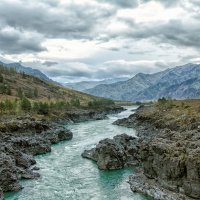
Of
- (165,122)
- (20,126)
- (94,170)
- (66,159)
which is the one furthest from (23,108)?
(94,170)

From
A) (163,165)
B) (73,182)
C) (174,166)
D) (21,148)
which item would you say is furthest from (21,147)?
(174,166)

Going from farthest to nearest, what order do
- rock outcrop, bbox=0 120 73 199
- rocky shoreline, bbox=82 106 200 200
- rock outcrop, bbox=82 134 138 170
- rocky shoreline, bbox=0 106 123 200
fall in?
1. rock outcrop, bbox=82 134 138 170
2. rocky shoreline, bbox=0 106 123 200
3. rock outcrop, bbox=0 120 73 199
4. rocky shoreline, bbox=82 106 200 200

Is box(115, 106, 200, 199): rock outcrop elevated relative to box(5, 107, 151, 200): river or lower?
elevated

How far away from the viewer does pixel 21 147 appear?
106 meters

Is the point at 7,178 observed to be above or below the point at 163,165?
below

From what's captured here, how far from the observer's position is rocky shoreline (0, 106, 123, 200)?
71.8 m

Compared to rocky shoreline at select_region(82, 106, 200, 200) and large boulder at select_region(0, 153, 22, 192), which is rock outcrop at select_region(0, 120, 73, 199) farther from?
rocky shoreline at select_region(82, 106, 200, 200)

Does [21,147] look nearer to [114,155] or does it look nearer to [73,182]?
[114,155]

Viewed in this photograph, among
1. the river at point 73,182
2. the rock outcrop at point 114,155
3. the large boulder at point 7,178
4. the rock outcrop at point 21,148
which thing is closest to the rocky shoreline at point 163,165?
the rock outcrop at point 114,155

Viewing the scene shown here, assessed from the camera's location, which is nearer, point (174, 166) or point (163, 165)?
point (174, 166)

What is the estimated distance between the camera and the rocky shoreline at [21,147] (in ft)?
236

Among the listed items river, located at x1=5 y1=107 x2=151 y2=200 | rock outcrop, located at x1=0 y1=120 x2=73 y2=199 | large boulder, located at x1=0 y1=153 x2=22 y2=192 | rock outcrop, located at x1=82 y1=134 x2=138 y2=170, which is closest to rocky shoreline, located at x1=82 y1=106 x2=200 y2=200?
rock outcrop, located at x1=82 y1=134 x2=138 y2=170

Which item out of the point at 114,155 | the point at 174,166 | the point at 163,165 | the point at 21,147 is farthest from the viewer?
the point at 21,147

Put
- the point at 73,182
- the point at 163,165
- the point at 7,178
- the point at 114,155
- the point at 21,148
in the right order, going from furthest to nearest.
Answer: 1. the point at 21,148
2. the point at 114,155
3. the point at 73,182
4. the point at 7,178
5. the point at 163,165
